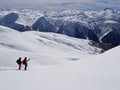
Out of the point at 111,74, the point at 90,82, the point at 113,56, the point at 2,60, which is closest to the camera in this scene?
the point at 90,82

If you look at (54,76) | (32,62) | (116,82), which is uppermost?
(116,82)

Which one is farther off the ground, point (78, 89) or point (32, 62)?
point (78, 89)

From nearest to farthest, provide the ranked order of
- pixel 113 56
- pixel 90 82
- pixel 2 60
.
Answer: pixel 90 82 → pixel 113 56 → pixel 2 60

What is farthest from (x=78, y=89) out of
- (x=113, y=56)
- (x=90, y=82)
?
(x=113, y=56)

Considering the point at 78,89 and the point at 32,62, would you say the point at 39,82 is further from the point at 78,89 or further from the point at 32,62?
the point at 32,62

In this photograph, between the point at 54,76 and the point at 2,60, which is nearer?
the point at 54,76

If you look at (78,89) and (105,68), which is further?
(105,68)

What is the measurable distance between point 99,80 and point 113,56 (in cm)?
670

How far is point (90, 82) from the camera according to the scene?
16.8 meters

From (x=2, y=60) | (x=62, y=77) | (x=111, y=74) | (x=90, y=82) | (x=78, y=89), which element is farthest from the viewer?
(x=2, y=60)

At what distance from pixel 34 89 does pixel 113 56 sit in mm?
9143

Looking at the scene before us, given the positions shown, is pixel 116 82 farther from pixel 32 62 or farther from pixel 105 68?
pixel 32 62

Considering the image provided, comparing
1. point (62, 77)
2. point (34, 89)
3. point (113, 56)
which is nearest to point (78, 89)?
point (34, 89)

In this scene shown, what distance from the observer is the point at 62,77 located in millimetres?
19438
